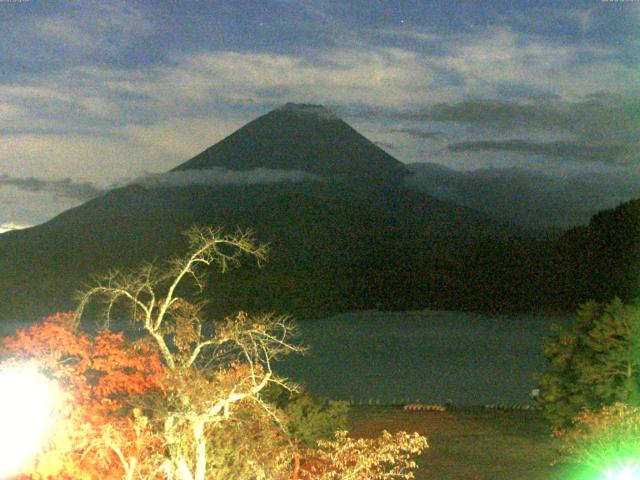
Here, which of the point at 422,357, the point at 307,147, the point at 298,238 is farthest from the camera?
the point at 307,147

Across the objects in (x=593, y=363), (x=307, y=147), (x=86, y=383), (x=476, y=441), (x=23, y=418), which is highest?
(x=307, y=147)

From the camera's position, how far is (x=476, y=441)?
19.3m

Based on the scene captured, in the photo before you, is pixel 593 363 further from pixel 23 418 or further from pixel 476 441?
pixel 23 418

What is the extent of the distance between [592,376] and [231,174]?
109 meters

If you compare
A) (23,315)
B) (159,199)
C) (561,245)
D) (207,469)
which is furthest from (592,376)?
(159,199)

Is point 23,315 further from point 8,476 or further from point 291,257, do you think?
point 8,476

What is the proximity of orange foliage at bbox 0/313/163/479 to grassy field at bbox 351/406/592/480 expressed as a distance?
618 cm

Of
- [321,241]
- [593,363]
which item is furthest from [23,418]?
[321,241]

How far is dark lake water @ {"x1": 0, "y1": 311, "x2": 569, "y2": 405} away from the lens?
3784cm

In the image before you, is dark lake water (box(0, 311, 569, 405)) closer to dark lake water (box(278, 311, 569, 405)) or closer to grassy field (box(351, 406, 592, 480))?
dark lake water (box(278, 311, 569, 405))

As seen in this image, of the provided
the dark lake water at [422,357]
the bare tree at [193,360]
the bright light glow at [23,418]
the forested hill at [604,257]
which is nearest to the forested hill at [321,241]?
the forested hill at [604,257]

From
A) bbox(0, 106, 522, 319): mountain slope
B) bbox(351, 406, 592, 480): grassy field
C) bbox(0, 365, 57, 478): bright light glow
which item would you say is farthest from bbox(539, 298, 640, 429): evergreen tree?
bbox(0, 106, 522, 319): mountain slope

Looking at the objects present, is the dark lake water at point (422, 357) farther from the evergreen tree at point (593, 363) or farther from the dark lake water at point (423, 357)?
the evergreen tree at point (593, 363)

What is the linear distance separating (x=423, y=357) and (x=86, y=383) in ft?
153
